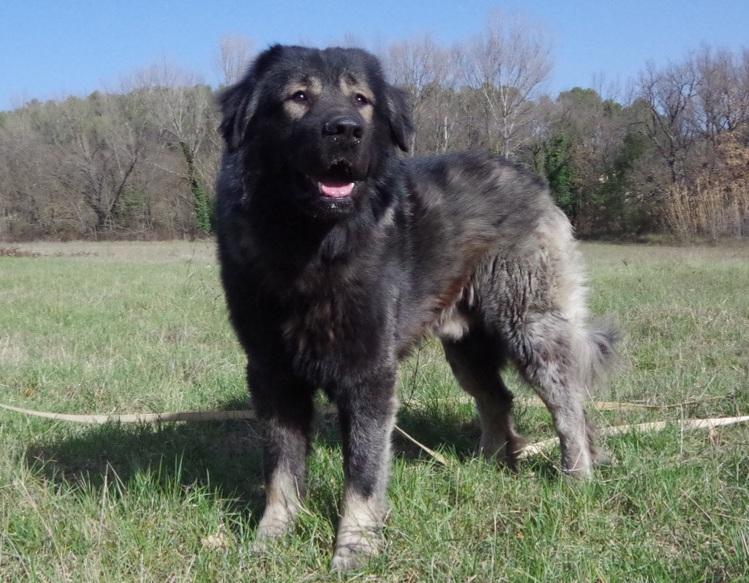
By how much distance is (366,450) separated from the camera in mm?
2898

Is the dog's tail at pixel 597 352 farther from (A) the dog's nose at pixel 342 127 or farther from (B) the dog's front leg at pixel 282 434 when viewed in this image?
(A) the dog's nose at pixel 342 127

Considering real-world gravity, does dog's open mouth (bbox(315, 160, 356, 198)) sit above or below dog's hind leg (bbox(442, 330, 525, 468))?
above

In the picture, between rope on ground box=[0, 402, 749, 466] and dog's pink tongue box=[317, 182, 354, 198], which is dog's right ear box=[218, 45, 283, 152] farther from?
rope on ground box=[0, 402, 749, 466]

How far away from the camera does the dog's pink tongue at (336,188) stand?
9.02ft

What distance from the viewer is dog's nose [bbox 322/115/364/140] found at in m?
2.62

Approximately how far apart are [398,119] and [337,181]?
1.97 feet

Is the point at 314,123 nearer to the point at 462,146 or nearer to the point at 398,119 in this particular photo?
the point at 398,119

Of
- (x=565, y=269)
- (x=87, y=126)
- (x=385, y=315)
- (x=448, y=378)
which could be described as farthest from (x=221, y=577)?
(x=87, y=126)

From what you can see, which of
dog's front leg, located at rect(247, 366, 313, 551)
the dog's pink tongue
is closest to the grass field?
dog's front leg, located at rect(247, 366, 313, 551)

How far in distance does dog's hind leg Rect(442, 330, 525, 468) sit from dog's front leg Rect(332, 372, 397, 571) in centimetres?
113

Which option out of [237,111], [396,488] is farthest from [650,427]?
[237,111]

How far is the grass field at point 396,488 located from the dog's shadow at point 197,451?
0.05ft

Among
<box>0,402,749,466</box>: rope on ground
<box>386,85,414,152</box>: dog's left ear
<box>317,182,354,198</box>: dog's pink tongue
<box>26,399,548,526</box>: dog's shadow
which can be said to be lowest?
<box>26,399,548,526</box>: dog's shadow

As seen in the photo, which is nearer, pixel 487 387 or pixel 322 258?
pixel 322 258
